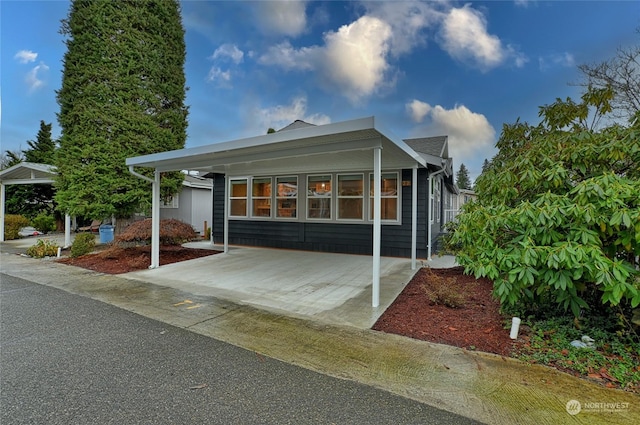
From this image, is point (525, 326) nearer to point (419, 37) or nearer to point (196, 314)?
point (196, 314)

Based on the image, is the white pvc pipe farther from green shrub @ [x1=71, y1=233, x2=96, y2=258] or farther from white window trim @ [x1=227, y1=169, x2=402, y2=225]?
green shrub @ [x1=71, y1=233, x2=96, y2=258]

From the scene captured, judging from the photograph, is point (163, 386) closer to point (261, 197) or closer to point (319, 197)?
point (319, 197)

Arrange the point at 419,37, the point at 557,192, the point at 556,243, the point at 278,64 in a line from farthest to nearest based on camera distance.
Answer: the point at 278,64, the point at 419,37, the point at 557,192, the point at 556,243

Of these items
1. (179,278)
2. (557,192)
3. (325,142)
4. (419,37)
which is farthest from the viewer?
(419,37)

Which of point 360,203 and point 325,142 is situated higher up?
point 325,142

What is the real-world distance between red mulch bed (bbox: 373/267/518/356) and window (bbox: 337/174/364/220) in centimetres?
427

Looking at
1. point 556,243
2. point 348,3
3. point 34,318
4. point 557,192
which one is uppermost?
point 348,3

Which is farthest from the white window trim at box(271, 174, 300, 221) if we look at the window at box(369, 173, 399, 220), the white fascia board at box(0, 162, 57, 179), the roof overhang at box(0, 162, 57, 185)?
the roof overhang at box(0, 162, 57, 185)

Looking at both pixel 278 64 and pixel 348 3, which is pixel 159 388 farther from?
pixel 278 64

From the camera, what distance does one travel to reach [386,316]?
4.20 meters

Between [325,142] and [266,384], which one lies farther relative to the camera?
[325,142]

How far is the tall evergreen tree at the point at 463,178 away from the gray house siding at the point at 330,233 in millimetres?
45224

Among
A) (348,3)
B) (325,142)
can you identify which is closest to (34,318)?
(325,142)

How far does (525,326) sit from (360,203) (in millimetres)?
6083
